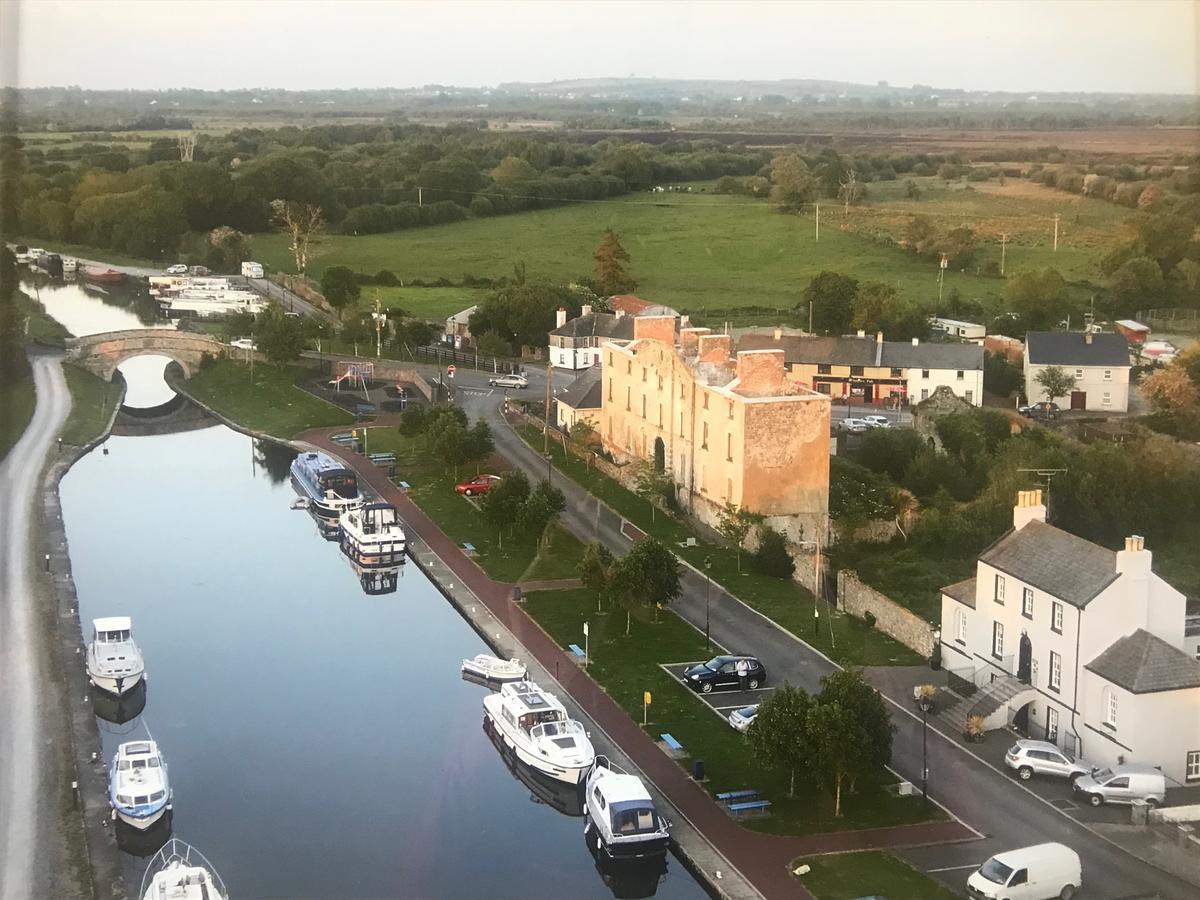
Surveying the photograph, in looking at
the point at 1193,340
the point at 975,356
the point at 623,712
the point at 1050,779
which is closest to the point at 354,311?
the point at 975,356

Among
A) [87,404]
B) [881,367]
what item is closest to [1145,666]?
[881,367]

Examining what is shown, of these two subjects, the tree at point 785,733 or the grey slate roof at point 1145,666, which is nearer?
the tree at point 785,733

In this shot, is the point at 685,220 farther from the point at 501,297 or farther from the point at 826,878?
the point at 826,878

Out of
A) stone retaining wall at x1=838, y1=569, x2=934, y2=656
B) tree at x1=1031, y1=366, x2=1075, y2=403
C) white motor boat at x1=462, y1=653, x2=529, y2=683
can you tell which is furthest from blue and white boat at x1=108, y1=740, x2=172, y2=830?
tree at x1=1031, y1=366, x2=1075, y2=403

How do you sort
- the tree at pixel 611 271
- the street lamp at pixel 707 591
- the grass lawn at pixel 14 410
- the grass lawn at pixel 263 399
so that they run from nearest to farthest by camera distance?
the street lamp at pixel 707 591 → the grass lawn at pixel 14 410 → the grass lawn at pixel 263 399 → the tree at pixel 611 271

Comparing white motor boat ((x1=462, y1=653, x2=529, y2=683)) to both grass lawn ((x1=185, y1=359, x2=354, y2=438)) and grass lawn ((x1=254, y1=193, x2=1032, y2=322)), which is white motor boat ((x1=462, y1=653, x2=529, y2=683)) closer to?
grass lawn ((x1=185, y1=359, x2=354, y2=438))

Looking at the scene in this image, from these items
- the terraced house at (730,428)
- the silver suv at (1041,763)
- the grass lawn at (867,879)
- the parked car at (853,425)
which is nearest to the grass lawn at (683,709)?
the grass lawn at (867,879)

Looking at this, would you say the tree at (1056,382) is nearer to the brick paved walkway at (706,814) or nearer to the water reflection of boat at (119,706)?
the brick paved walkway at (706,814)
